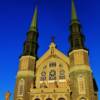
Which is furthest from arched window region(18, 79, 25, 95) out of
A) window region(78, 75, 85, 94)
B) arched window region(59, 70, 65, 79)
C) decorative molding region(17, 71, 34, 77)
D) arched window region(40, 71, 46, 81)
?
window region(78, 75, 85, 94)

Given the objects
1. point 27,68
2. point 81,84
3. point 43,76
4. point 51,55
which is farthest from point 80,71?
point 27,68

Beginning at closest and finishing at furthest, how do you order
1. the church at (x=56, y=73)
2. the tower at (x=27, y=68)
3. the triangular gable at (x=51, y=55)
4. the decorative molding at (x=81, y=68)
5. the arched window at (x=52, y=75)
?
the church at (x=56, y=73) < the decorative molding at (x=81, y=68) < the tower at (x=27, y=68) < the arched window at (x=52, y=75) < the triangular gable at (x=51, y=55)

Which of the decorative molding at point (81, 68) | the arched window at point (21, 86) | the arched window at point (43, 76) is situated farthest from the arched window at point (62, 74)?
the arched window at point (21, 86)

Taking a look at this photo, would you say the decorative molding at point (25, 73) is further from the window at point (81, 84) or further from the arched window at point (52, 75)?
the window at point (81, 84)

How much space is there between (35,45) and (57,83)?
37.8 feet

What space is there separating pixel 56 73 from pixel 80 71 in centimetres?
599

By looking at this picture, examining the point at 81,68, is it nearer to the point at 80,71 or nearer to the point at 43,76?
the point at 80,71

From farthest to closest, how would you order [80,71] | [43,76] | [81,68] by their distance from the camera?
1. [43,76]
2. [81,68]
3. [80,71]

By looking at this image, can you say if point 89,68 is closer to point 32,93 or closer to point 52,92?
point 52,92

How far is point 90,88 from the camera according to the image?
49844 millimetres

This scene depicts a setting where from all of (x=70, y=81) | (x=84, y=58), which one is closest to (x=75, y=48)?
(x=84, y=58)

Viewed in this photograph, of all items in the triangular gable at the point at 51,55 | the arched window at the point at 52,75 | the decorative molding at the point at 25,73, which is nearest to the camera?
the decorative molding at the point at 25,73

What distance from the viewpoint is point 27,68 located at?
55531mm

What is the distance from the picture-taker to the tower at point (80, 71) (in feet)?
162
